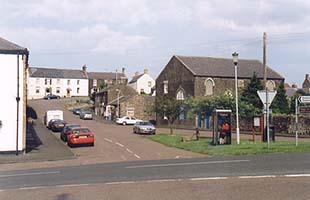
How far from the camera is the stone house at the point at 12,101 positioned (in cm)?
3194

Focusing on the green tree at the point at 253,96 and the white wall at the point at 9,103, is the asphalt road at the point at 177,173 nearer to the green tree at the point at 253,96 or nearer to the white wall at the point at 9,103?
the white wall at the point at 9,103

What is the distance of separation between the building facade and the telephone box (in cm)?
9820

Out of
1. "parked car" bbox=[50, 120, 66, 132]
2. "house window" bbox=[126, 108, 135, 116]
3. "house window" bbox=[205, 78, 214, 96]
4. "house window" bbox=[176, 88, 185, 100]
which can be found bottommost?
"parked car" bbox=[50, 120, 66, 132]

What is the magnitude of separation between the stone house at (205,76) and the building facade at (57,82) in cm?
5721

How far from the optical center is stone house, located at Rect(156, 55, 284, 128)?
2707 inches

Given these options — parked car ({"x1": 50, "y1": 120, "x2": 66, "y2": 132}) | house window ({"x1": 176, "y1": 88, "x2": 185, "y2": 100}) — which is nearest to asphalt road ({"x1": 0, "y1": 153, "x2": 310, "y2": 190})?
parked car ({"x1": 50, "y1": 120, "x2": 66, "y2": 132})

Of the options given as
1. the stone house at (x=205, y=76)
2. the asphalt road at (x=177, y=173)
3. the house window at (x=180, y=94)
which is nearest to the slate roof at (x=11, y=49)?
the asphalt road at (x=177, y=173)

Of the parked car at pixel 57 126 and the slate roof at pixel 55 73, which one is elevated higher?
the slate roof at pixel 55 73

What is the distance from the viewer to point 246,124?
167 feet

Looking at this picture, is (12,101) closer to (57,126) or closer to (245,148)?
(245,148)

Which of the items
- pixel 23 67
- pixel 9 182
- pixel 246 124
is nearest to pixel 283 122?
pixel 246 124

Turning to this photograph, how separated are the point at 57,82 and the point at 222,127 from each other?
102m

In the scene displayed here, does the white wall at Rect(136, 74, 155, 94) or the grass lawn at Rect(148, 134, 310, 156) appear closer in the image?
the grass lawn at Rect(148, 134, 310, 156)

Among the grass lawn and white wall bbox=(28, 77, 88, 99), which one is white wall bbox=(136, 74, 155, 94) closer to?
white wall bbox=(28, 77, 88, 99)
